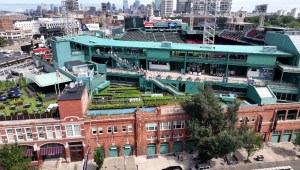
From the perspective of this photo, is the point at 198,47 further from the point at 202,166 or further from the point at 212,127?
the point at 202,166

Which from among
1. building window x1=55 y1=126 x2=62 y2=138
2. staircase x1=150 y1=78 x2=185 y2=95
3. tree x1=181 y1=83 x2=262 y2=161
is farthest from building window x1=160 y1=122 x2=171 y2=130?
building window x1=55 y1=126 x2=62 y2=138

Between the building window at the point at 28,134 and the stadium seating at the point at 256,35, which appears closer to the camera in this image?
the building window at the point at 28,134

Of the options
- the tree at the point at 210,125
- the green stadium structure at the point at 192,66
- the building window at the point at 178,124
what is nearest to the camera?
the tree at the point at 210,125

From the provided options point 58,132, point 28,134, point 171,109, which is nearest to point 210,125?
point 171,109

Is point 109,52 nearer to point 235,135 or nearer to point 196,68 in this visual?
point 196,68

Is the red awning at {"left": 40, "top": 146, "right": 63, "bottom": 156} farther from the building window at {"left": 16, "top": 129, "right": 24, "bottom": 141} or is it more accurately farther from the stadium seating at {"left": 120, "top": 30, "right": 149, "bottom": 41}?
the stadium seating at {"left": 120, "top": 30, "right": 149, "bottom": 41}

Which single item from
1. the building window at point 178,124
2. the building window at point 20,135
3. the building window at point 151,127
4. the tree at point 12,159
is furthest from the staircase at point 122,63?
the tree at point 12,159

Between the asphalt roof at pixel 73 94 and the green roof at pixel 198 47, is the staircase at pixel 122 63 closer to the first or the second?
the green roof at pixel 198 47

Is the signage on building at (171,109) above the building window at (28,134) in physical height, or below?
above

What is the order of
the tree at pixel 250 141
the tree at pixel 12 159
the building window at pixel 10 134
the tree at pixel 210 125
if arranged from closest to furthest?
the tree at pixel 12 159 → the tree at pixel 210 125 → the tree at pixel 250 141 → the building window at pixel 10 134
